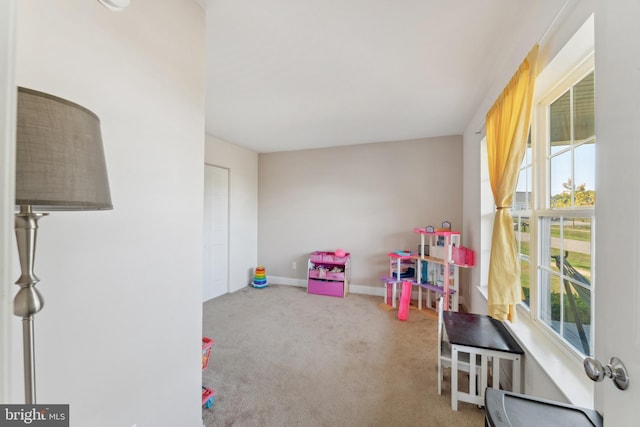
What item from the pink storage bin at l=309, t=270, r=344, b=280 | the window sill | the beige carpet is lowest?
the beige carpet

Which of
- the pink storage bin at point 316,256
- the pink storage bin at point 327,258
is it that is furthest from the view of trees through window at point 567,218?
the pink storage bin at point 316,256

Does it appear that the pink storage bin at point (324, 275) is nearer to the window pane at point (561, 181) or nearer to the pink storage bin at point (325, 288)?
the pink storage bin at point (325, 288)

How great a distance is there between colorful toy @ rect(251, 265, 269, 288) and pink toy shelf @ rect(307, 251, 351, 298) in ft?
2.74

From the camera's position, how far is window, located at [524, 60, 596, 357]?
1.18 m

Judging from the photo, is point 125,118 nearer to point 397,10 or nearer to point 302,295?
point 397,10

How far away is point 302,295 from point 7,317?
375 cm

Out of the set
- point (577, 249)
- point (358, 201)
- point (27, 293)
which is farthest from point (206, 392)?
point (358, 201)

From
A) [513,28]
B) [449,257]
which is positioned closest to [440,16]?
[513,28]

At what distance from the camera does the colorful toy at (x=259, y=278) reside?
4.27 metres

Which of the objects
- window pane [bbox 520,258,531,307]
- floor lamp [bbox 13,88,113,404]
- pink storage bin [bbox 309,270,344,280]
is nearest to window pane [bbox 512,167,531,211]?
window pane [bbox 520,258,531,307]

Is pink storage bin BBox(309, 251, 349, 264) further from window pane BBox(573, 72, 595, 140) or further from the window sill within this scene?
window pane BBox(573, 72, 595, 140)

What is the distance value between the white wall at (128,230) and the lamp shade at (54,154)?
428mm

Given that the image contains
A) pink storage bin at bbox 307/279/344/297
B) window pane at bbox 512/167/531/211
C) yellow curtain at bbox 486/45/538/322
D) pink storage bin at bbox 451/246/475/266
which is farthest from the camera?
pink storage bin at bbox 307/279/344/297

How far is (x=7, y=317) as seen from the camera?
0.35m
